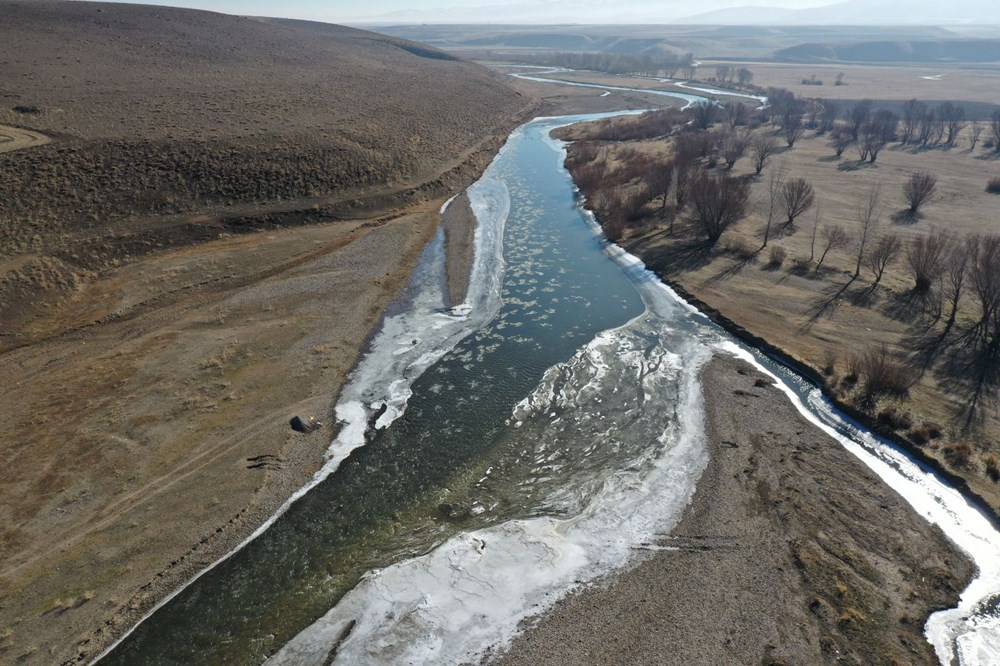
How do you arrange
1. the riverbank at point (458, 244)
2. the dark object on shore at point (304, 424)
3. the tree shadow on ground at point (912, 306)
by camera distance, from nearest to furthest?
the dark object on shore at point (304, 424)
the tree shadow on ground at point (912, 306)
the riverbank at point (458, 244)

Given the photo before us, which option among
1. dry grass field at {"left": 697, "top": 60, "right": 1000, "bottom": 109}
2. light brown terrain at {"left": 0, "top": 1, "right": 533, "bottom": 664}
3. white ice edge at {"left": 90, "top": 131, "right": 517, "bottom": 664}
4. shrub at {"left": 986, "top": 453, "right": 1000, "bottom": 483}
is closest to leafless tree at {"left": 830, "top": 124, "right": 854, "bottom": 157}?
dry grass field at {"left": 697, "top": 60, "right": 1000, "bottom": 109}

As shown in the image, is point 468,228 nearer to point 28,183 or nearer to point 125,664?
point 28,183

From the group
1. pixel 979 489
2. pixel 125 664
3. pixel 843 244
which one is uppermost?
pixel 843 244

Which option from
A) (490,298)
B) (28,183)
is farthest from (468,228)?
(28,183)

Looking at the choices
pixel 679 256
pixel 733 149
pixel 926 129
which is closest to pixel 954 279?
pixel 679 256

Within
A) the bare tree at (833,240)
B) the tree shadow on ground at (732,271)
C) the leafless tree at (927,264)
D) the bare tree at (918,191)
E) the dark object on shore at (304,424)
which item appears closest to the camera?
the dark object on shore at (304,424)

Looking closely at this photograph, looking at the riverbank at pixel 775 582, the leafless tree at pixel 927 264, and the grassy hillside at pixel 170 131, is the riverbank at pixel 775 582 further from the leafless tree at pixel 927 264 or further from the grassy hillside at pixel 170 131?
the grassy hillside at pixel 170 131

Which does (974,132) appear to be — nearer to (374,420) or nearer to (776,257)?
(776,257)

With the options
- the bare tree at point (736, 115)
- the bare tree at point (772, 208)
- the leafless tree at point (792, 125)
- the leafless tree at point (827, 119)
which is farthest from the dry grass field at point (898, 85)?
the bare tree at point (772, 208)
